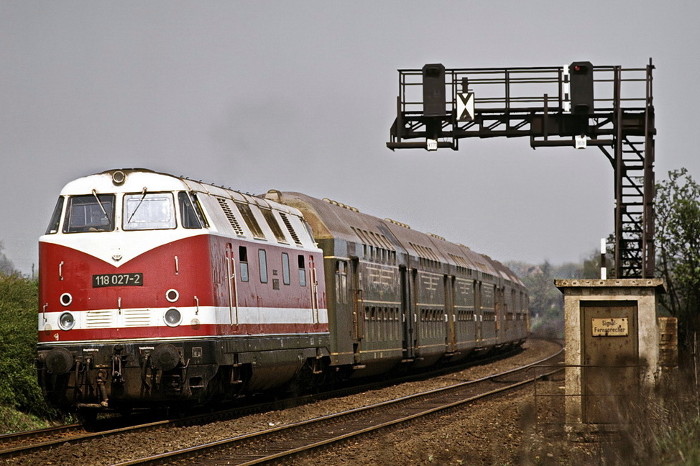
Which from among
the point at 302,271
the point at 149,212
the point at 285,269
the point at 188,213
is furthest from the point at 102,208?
the point at 302,271

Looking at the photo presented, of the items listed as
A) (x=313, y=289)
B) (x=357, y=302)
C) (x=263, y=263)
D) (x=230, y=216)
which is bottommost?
(x=357, y=302)

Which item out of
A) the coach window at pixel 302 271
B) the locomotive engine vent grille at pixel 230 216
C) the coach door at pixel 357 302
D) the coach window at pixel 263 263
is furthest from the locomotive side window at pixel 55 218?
the coach door at pixel 357 302

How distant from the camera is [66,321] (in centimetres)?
1697

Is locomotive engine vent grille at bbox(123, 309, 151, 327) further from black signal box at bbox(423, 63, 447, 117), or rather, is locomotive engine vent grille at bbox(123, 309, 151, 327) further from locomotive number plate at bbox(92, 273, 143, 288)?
black signal box at bbox(423, 63, 447, 117)

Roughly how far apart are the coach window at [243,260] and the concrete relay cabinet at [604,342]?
541 centimetres

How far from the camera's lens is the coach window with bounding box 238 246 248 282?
1856 centimetres

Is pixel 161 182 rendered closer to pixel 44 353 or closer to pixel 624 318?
pixel 44 353

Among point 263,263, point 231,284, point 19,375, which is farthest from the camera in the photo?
point 263,263

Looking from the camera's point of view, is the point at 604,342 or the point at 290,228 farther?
the point at 290,228

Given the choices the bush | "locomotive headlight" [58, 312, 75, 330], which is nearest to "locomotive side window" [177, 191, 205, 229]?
"locomotive headlight" [58, 312, 75, 330]

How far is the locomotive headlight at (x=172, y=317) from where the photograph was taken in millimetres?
16719

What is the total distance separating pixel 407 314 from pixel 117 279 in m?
14.1

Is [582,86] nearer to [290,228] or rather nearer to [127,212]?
[290,228]

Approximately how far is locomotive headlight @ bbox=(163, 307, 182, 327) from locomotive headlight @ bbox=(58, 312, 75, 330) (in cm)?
150
